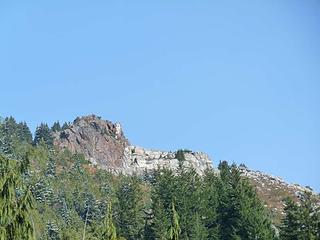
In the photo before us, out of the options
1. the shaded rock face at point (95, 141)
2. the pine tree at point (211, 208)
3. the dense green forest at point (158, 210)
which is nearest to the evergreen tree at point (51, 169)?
the dense green forest at point (158, 210)

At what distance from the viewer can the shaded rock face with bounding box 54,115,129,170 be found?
536 ft

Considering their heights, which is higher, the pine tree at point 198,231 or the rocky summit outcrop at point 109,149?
the rocky summit outcrop at point 109,149

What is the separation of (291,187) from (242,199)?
105181 mm

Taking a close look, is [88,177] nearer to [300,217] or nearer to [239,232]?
[239,232]

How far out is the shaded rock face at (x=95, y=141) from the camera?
164 meters

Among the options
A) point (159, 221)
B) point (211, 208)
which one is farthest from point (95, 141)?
point (159, 221)

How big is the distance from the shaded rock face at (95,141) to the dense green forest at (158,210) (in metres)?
56.8

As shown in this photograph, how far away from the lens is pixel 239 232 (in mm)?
54875

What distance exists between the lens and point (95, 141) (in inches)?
6570

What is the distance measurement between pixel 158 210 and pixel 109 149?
11412cm

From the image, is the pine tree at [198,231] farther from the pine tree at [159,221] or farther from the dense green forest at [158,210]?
the pine tree at [159,221]

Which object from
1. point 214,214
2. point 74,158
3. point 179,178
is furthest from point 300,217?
point 74,158

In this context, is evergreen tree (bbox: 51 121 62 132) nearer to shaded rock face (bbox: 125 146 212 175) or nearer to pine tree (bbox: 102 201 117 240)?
shaded rock face (bbox: 125 146 212 175)

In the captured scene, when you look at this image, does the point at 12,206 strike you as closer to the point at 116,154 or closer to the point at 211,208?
the point at 211,208
